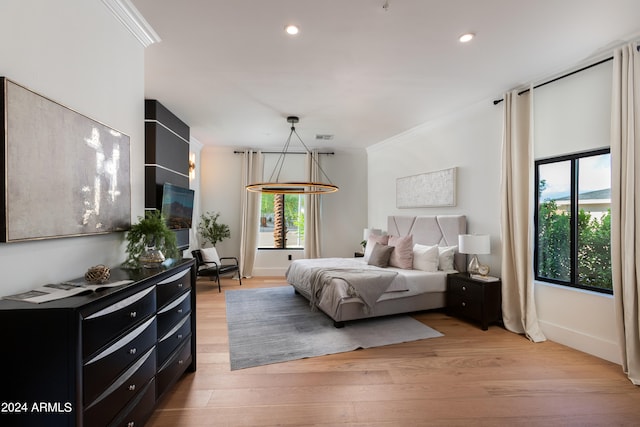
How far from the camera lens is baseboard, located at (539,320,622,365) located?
9.54ft

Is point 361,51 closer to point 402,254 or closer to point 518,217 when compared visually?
point 518,217

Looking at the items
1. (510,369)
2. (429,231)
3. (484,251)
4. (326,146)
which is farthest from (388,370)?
(326,146)

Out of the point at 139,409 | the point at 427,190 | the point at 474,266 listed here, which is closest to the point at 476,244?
the point at 474,266

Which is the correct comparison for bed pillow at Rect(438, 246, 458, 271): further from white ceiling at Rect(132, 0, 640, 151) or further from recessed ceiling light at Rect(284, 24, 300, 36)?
recessed ceiling light at Rect(284, 24, 300, 36)

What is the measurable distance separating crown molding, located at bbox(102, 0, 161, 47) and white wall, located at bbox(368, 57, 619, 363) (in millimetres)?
4030

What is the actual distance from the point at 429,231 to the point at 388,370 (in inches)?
111

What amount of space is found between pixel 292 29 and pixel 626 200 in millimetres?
3237

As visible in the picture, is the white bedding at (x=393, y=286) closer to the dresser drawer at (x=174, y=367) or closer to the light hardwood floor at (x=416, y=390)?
the light hardwood floor at (x=416, y=390)

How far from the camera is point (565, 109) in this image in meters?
3.32

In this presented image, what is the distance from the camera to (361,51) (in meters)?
2.88

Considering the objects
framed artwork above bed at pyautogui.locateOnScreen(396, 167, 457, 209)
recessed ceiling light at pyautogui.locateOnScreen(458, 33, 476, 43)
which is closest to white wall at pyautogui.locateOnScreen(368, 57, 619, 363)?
framed artwork above bed at pyautogui.locateOnScreen(396, 167, 457, 209)

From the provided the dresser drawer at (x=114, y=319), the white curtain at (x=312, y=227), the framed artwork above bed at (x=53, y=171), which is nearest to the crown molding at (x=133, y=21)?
the framed artwork above bed at (x=53, y=171)

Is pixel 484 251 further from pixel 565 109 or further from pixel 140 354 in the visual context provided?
pixel 140 354

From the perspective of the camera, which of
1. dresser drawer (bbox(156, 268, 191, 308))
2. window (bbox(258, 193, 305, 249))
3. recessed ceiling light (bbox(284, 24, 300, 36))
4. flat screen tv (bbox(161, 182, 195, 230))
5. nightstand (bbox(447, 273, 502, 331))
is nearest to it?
dresser drawer (bbox(156, 268, 191, 308))
